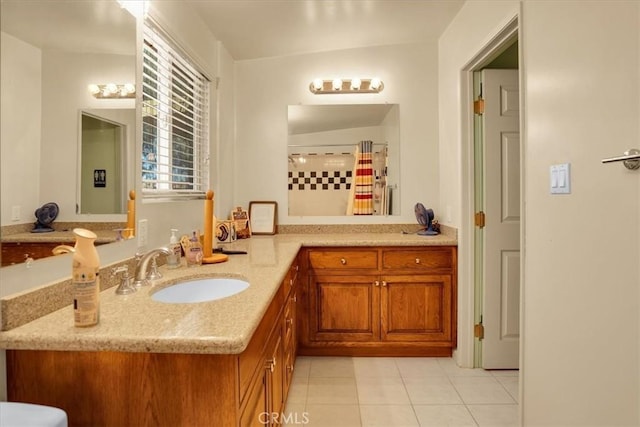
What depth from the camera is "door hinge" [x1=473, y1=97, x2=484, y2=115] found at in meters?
2.51

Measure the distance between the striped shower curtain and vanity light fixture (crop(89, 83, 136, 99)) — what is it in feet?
6.08

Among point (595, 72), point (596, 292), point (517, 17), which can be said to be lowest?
point (596, 292)

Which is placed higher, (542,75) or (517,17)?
(517,17)

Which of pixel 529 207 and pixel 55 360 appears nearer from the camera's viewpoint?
pixel 55 360

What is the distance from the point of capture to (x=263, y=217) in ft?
10.2

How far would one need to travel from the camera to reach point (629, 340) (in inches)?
42.7

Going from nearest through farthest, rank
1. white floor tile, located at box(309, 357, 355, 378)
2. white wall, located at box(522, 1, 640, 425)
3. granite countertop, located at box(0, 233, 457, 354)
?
1. granite countertop, located at box(0, 233, 457, 354)
2. white wall, located at box(522, 1, 640, 425)
3. white floor tile, located at box(309, 357, 355, 378)

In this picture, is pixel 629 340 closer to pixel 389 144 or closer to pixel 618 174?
pixel 618 174

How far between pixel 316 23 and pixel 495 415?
269 centimetres

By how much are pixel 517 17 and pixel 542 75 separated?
406 mm

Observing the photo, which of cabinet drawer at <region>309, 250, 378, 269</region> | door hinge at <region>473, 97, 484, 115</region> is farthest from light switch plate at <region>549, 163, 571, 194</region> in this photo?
cabinet drawer at <region>309, 250, 378, 269</region>

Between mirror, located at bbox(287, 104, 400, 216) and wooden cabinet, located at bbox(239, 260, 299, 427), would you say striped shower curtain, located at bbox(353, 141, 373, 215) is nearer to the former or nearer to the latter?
mirror, located at bbox(287, 104, 400, 216)

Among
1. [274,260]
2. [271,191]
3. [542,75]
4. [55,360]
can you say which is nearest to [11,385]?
[55,360]

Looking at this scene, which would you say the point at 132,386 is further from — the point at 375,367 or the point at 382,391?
the point at 375,367
